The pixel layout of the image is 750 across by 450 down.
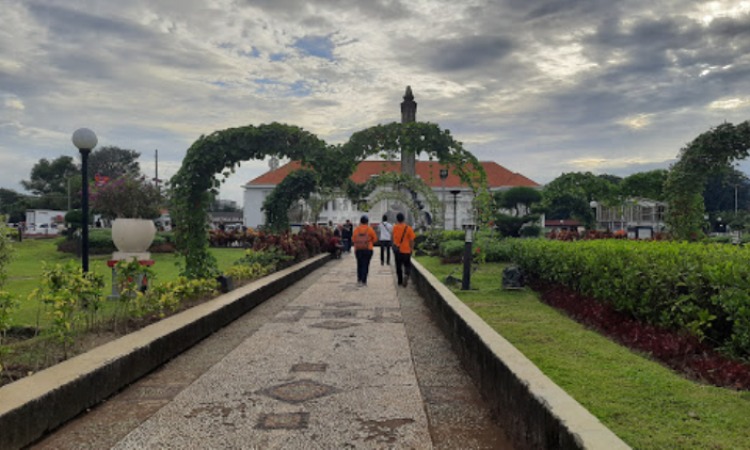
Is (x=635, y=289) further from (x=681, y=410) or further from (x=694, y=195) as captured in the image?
(x=694, y=195)

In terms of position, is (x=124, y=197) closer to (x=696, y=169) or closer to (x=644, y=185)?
(x=696, y=169)

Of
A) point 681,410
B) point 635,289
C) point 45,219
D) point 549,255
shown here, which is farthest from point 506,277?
point 45,219

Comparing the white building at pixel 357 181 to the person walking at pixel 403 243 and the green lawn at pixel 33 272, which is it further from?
the person walking at pixel 403 243

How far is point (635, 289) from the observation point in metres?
6.49

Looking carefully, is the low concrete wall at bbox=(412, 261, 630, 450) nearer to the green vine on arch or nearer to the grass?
the grass

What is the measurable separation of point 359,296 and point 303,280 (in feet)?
12.3

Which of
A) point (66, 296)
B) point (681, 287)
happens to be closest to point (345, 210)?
point (681, 287)

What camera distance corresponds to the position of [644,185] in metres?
34.3

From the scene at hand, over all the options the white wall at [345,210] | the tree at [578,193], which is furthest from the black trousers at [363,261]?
the white wall at [345,210]

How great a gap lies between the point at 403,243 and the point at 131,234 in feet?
16.5

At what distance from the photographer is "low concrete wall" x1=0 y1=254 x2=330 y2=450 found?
362cm

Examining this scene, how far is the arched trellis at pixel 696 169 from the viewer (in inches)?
616

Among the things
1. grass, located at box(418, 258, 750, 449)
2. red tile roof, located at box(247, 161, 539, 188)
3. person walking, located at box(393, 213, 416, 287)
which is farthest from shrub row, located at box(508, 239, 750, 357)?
red tile roof, located at box(247, 161, 539, 188)

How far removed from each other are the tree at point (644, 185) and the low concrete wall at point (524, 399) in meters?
31.3
